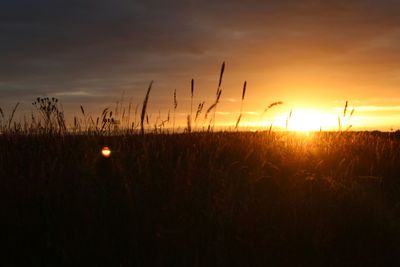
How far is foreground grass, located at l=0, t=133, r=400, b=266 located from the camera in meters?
4.07

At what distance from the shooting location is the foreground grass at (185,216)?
407 cm

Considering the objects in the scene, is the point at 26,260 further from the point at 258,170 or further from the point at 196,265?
the point at 258,170

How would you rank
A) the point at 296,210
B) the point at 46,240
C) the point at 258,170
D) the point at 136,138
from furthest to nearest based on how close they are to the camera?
the point at 136,138, the point at 258,170, the point at 296,210, the point at 46,240

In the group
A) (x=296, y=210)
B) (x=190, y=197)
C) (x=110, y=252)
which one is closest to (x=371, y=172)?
(x=296, y=210)

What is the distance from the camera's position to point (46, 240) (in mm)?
4203

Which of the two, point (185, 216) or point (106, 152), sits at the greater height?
point (106, 152)

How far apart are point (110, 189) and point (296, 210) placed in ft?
6.23

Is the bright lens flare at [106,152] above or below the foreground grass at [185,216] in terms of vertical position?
above

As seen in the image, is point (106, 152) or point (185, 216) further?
point (106, 152)

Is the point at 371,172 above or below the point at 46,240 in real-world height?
above

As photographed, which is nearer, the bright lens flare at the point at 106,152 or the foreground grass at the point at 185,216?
the foreground grass at the point at 185,216

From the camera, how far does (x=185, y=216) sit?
4.59 metres

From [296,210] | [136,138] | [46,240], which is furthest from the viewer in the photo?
[136,138]

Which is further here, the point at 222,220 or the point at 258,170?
the point at 258,170
